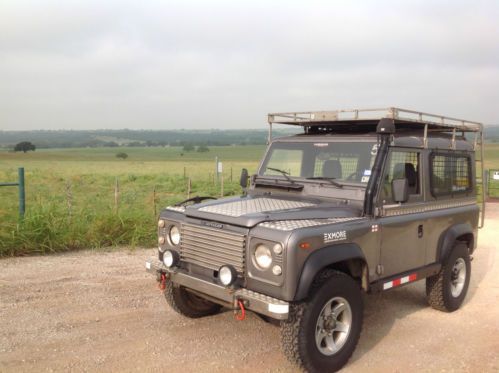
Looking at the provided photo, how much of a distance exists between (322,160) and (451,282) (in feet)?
7.67

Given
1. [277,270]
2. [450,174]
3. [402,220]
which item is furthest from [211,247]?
[450,174]

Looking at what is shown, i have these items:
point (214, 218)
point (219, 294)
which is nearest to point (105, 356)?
point (219, 294)

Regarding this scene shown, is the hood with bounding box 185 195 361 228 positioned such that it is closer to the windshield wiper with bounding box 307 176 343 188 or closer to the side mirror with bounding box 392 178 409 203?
the windshield wiper with bounding box 307 176 343 188

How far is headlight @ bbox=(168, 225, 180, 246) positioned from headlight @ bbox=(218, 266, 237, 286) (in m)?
0.86

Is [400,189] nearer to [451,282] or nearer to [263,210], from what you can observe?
[263,210]

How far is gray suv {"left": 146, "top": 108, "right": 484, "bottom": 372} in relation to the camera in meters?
3.91

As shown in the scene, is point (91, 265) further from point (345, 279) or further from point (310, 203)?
point (345, 279)

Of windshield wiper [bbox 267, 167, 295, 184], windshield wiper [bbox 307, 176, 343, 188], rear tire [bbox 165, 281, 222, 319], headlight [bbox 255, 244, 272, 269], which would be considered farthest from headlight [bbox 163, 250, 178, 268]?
windshield wiper [bbox 307, 176, 343, 188]

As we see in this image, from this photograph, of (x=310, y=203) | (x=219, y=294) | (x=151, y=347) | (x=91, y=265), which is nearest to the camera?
(x=219, y=294)

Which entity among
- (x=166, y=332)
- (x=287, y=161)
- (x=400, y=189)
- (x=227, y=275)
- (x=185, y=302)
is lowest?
(x=166, y=332)

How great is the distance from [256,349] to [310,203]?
5.05 feet

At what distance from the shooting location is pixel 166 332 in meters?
4.93

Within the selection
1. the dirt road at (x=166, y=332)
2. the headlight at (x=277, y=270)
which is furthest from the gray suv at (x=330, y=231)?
the dirt road at (x=166, y=332)

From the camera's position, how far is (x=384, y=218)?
4.73 m
